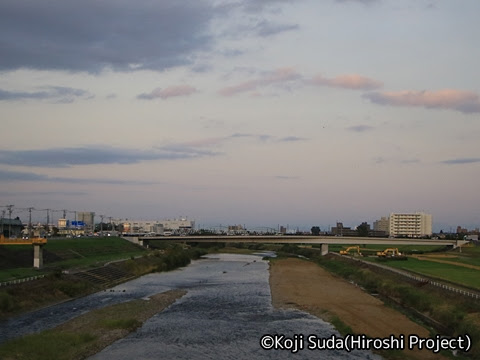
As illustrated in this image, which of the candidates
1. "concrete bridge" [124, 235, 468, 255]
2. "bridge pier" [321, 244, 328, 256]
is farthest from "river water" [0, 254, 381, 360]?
"bridge pier" [321, 244, 328, 256]

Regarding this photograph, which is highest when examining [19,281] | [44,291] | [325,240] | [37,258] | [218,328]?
[37,258]

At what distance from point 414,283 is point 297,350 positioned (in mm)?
29554

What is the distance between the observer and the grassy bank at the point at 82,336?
3316 centimetres

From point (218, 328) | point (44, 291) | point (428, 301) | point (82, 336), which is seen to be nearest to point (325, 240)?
point (428, 301)

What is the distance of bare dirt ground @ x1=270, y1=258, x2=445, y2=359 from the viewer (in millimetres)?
42250

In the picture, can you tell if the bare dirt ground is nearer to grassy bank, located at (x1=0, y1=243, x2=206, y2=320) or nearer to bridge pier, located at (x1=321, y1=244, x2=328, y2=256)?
grassy bank, located at (x1=0, y1=243, x2=206, y2=320)

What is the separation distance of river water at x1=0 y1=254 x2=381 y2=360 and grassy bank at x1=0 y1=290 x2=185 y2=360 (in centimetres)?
99

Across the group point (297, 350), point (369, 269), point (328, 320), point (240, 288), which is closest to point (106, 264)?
point (240, 288)

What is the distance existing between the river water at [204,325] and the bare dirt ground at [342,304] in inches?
83.5

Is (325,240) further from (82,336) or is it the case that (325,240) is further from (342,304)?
(82,336)

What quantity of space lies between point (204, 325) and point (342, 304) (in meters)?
18.1

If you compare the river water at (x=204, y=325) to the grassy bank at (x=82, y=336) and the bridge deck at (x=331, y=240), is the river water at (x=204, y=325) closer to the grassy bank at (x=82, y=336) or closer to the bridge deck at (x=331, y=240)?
the grassy bank at (x=82, y=336)

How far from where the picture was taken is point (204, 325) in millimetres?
44781

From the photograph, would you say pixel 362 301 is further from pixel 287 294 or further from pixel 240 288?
pixel 240 288
